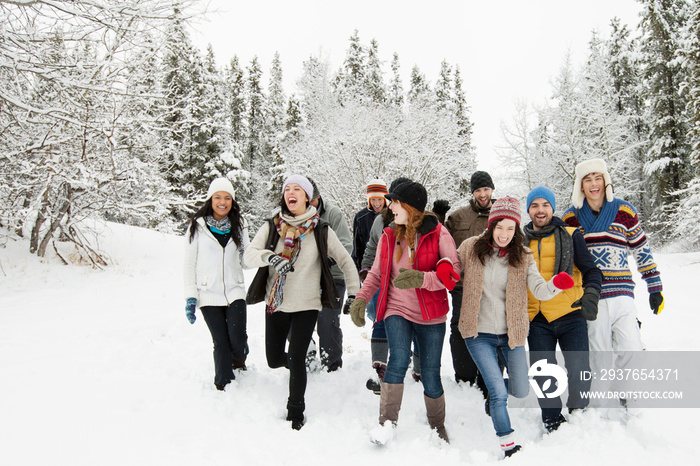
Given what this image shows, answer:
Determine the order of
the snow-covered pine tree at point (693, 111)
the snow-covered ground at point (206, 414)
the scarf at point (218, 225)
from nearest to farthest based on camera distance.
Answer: the snow-covered ground at point (206, 414) → the scarf at point (218, 225) → the snow-covered pine tree at point (693, 111)

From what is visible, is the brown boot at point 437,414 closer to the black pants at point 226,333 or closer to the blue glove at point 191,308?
the black pants at point 226,333

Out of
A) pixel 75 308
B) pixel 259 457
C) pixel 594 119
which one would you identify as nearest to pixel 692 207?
pixel 594 119

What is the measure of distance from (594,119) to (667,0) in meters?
6.70

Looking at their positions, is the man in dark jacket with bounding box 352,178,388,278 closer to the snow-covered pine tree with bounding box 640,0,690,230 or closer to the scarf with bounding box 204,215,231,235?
the scarf with bounding box 204,215,231,235

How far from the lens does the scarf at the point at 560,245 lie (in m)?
3.32

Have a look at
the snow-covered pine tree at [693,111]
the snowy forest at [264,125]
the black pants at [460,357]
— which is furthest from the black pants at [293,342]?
the snow-covered pine tree at [693,111]

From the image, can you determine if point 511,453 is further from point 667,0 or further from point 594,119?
point 667,0

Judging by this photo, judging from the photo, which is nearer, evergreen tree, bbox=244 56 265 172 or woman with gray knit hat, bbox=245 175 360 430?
woman with gray knit hat, bbox=245 175 360 430

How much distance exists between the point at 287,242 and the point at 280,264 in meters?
0.34

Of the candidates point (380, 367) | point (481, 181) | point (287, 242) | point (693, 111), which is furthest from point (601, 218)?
point (693, 111)

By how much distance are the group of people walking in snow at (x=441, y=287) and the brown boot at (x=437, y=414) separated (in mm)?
11

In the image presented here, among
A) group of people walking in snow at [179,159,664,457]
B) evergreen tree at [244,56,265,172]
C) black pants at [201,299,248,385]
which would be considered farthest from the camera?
evergreen tree at [244,56,265,172]

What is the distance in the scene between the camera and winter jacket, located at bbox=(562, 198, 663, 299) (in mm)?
3443

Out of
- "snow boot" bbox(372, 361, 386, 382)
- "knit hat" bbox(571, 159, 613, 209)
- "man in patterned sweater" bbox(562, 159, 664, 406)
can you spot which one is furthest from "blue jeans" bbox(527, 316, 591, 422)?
"snow boot" bbox(372, 361, 386, 382)
